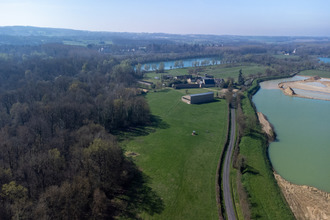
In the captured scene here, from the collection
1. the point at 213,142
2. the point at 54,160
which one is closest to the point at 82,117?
the point at 54,160

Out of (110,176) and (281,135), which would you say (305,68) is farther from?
(110,176)

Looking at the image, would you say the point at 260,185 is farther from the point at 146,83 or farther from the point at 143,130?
the point at 146,83

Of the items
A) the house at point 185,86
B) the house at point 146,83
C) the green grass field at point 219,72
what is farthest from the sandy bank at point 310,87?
the house at point 146,83

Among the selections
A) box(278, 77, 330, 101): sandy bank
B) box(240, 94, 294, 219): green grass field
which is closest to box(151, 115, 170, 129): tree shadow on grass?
box(240, 94, 294, 219): green grass field

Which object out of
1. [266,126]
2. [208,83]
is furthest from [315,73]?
[266,126]

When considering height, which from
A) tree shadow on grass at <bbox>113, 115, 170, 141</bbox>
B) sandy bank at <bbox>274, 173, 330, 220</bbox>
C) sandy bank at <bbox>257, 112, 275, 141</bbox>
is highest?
sandy bank at <bbox>257, 112, 275, 141</bbox>

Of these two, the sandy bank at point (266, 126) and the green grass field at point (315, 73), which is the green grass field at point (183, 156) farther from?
A: the green grass field at point (315, 73)

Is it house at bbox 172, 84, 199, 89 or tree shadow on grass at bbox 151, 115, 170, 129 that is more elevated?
house at bbox 172, 84, 199, 89

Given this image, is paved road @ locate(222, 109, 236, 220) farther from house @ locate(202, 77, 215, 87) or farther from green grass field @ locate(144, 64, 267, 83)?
green grass field @ locate(144, 64, 267, 83)
